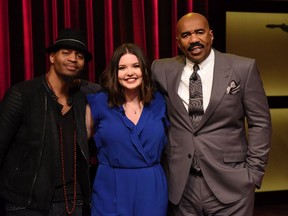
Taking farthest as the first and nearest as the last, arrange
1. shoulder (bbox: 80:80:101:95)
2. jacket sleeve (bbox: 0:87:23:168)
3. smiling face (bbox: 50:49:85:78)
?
shoulder (bbox: 80:80:101:95) → smiling face (bbox: 50:49:85:78) → jacket sleeve (bbox: 0:87:23:168)

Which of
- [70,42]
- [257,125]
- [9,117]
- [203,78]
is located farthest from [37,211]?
[257,125]

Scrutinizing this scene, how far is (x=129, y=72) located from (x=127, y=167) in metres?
0.46

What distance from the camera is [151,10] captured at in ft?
10.6

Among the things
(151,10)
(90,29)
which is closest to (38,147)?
(90,29)

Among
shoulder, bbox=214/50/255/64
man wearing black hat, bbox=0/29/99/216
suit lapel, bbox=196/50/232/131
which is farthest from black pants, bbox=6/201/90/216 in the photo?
shoulder, bbox=214/50/255/64

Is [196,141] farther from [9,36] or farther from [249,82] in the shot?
[9,36]

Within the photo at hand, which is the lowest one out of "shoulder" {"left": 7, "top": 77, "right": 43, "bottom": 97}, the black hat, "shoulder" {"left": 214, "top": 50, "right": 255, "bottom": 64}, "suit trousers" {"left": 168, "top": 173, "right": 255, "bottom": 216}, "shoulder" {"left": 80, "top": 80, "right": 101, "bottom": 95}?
"suit trousers" {"left": 168, "top": 173, "right": 255, "bottom": 216}

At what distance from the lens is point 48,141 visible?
2.03 m

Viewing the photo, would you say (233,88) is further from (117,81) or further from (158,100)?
(117,81)

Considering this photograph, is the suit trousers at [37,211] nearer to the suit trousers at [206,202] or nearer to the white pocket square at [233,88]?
the suit trousers at [206,202]

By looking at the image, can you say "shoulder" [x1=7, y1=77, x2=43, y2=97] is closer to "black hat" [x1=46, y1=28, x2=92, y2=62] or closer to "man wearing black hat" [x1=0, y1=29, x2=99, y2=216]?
"man wearing black hat" [x1=0, y1=29, x2=99, y2=216]

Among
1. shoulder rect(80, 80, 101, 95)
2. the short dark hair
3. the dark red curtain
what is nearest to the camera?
the short dark hair

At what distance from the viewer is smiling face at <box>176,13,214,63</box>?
222 centimetres

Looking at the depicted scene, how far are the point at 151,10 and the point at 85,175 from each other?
154 centimetres
